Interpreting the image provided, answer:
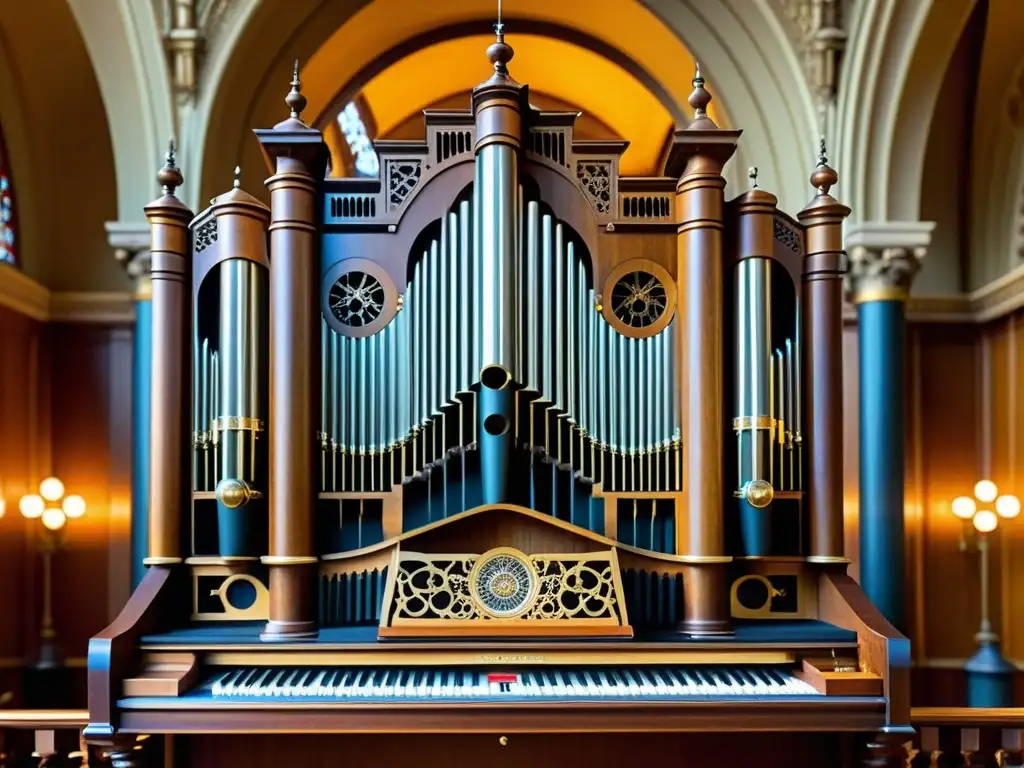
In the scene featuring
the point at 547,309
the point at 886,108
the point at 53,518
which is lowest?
the point at 53,518

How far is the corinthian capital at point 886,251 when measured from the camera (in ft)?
21.5

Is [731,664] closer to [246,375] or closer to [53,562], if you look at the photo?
[246,375]

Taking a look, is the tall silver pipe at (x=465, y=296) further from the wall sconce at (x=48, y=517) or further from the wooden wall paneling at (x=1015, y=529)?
the wooden wall paneling at (x=1015, y=529)

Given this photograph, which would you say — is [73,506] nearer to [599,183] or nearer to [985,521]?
[599,183]

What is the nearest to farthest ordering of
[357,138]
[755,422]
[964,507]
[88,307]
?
[755,422] < [964,507] < [88,307] < [357,138]

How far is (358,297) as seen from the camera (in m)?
4.38

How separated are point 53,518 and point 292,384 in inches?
148

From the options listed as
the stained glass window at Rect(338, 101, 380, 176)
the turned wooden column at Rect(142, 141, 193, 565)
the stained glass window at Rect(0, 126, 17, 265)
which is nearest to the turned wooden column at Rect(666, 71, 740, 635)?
the turned wooden column at Rect(142, 141, 193, 565)

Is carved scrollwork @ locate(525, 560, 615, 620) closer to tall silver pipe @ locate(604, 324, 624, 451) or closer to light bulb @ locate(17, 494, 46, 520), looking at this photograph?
tall silver pipe @ locate(604, 324, 624, 451)

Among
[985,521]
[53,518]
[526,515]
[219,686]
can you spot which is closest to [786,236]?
[526,515]

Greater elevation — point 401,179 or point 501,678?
point 401,179

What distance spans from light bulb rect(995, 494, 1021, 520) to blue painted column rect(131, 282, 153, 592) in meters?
6.53

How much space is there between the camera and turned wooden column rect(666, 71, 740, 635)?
417 centimetres

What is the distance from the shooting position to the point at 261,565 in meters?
4.33
